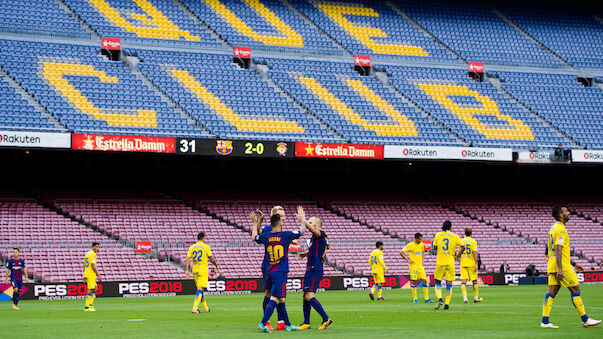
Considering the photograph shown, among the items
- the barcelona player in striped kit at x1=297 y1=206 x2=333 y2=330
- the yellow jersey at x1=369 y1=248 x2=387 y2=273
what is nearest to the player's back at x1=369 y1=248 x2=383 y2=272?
Result: the yellow jersey at x1=369 y1=248 x2=387 y2=273

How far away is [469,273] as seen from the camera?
25.6 metres

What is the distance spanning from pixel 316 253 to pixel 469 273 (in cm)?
1073

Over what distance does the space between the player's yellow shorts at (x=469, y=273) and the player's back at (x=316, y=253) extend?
1035cm

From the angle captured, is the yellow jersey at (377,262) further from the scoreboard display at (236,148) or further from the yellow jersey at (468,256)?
the scoreboard display at (236,148)

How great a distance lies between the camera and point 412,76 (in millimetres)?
53375

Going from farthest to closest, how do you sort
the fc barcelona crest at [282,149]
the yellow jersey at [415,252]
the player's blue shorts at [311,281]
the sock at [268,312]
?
the fc barcelona crest at [282,149] → the yellow jersey at [415,252] → the player's blue shorts at [311,281] → the sock at [268,312]

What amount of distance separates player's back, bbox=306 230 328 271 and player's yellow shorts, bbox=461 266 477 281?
10.4 metres

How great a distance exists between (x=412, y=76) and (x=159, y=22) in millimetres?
16489

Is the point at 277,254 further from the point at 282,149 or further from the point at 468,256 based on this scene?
the point at 282,149

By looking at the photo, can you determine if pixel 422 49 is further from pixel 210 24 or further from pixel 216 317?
pixel 216 317

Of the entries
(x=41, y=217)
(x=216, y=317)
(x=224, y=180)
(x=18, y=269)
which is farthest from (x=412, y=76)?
(x=216, y=317)

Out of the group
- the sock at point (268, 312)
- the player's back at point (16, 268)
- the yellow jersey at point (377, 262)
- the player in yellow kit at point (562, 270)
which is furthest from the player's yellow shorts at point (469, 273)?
the player's back at point (16, 268)

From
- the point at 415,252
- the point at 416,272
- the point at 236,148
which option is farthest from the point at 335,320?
the point at 236,148

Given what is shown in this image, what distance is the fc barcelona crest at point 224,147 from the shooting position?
4016cm
